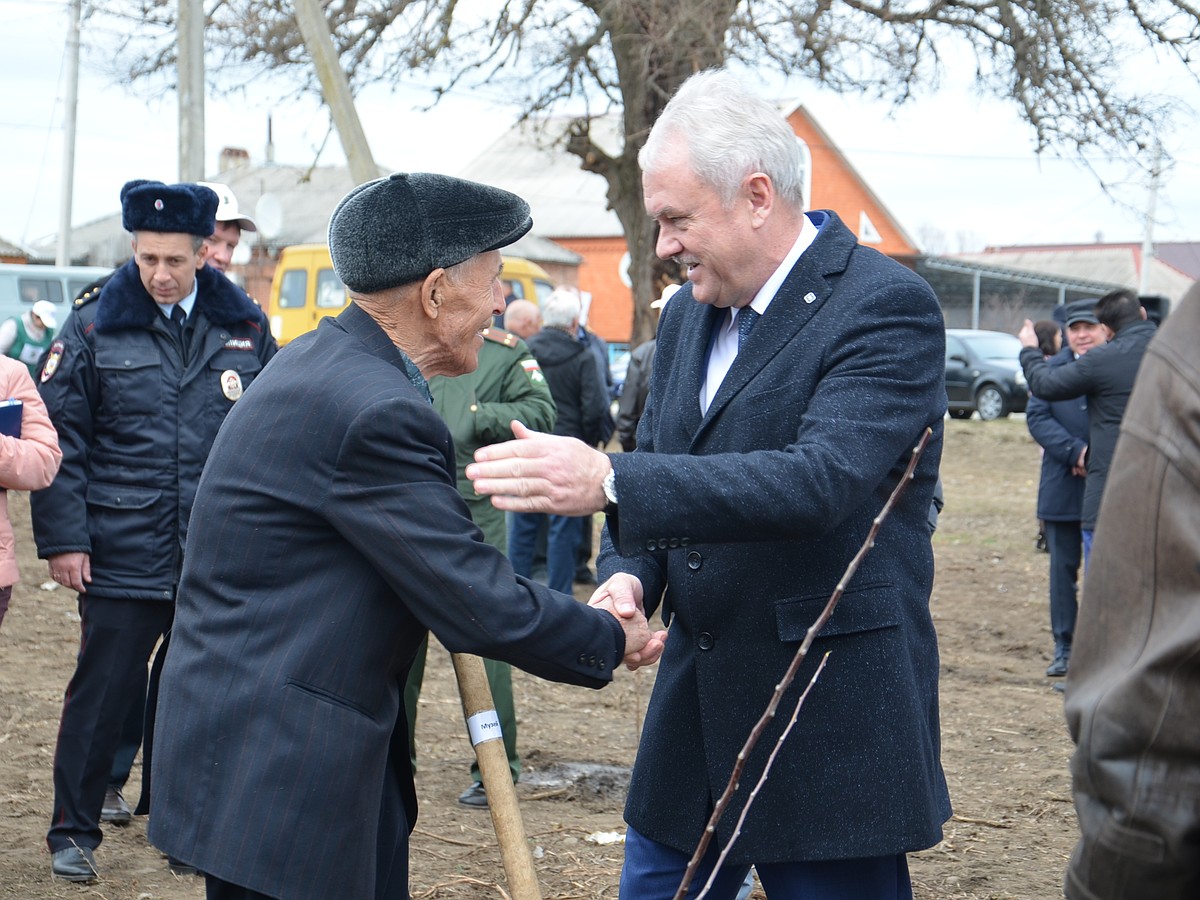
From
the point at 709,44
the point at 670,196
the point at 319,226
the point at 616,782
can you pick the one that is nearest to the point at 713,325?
the point at 670,196

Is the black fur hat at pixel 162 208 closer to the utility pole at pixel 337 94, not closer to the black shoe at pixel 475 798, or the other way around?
the utility pole at pixel 337 94

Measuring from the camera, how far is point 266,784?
2.08 meters

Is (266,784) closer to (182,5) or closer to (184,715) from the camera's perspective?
(184,715)

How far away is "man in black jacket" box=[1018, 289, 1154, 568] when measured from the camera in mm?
7082

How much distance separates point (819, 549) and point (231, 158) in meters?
48.0

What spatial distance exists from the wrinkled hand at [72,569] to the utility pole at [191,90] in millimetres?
7468

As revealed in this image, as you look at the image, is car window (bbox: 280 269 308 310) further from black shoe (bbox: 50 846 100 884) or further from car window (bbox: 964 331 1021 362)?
black shoe (bbox: 50 846 100 884)

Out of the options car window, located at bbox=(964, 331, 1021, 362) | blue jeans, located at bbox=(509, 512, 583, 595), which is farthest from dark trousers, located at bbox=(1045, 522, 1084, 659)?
car window, located at bbox=(964, 331, 1021, 362)

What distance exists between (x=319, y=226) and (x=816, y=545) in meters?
39.1

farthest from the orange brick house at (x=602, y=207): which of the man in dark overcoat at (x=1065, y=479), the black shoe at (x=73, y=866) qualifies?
the black shoe at (x=73, y=866)

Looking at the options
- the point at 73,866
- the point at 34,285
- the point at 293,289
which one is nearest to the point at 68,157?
the point at 34,285

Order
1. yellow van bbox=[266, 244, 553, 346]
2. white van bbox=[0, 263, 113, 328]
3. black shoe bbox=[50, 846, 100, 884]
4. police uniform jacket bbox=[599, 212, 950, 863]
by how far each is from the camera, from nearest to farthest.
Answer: police uniform jacket bbox=[599, 212, 950, 863] → black shoe bbox=[50, 846, 100, 884] → yellow van bbox=[266, 244, 553, 346] → white van bbox=[0, 263, 113, 328]

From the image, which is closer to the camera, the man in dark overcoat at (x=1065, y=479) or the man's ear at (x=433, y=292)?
the man's ear at (x=433, y=292)

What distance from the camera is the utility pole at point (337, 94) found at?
6.40m
